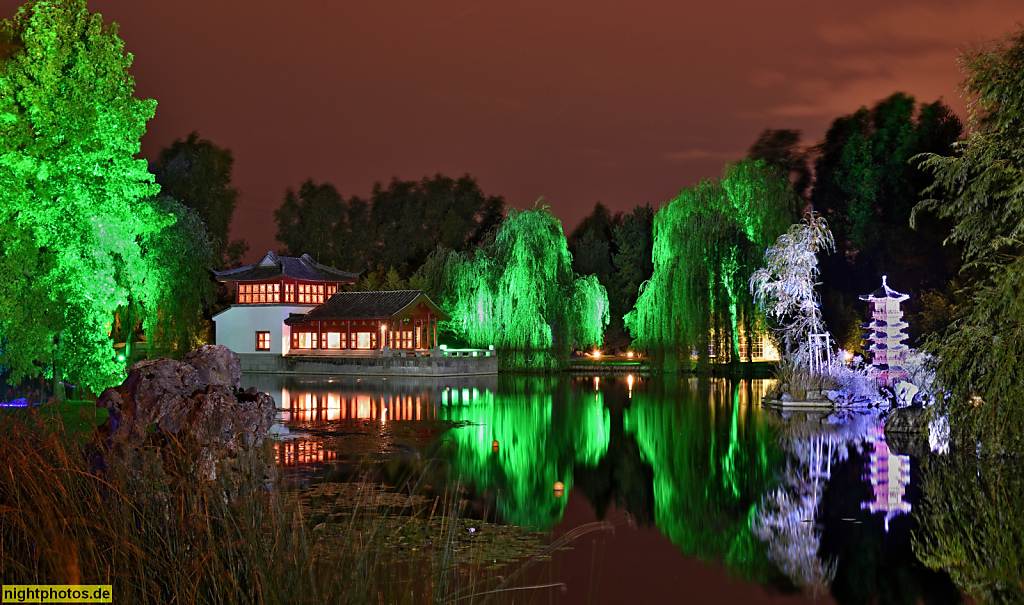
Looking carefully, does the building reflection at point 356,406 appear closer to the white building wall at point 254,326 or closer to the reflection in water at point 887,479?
the reflection in water at point 887,479

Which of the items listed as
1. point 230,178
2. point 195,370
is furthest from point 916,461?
point 230,178

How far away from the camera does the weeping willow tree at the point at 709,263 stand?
3309 cm

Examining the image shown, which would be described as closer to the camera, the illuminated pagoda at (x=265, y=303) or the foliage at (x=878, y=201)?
the foliage at (x=878, y=201)

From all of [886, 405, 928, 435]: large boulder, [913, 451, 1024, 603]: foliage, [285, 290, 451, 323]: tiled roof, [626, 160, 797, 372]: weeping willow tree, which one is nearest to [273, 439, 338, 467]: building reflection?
[913, 451, 1024, 603]: foliage

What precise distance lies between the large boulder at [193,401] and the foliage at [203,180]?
30833mm

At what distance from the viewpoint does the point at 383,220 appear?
69.2m

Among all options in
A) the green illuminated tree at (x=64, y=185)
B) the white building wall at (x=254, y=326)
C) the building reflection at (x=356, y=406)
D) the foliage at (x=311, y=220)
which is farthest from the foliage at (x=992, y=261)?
the foliage at (x=311, y=220)

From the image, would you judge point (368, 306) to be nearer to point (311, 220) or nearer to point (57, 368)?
point (57, 368)

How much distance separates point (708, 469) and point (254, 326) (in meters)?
35.6

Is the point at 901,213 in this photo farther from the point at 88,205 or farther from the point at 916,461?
the point at 88,205

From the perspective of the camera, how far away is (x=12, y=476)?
536cm

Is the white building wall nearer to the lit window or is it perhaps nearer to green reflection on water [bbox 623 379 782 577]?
the lit window

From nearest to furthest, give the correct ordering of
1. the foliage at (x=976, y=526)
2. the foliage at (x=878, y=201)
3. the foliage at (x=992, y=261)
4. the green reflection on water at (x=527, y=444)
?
the foliage at (x=976, y=526), the foliage at (x=992, y=261), the green reflection on water at (x=527, y=444), the foliage at (x=878, y=201)

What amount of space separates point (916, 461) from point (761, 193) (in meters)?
23.8
